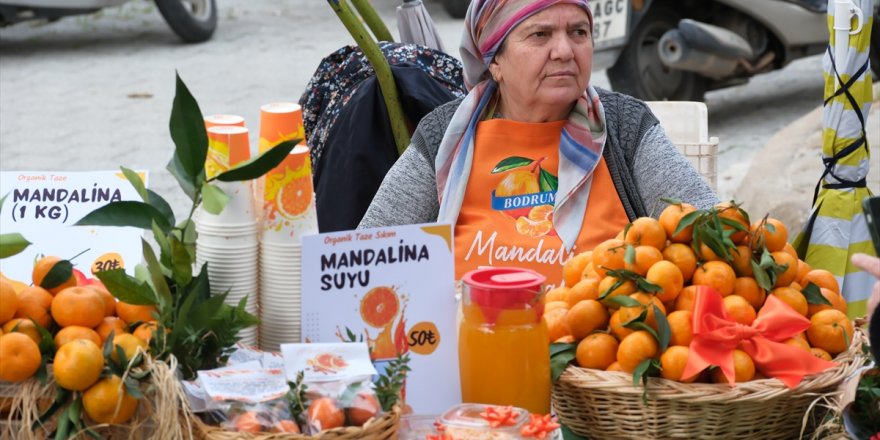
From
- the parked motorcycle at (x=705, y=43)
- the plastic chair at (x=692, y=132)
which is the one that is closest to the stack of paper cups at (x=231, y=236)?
the plastic chair at (x=692, y=132)

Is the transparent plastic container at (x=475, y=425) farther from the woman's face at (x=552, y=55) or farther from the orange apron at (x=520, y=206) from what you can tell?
the woman's face at (x=552, y=55)

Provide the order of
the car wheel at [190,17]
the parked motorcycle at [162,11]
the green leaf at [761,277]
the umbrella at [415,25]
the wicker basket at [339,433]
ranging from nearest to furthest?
the wicker basket at [339,433], the green leaf at [761,277], the umbrella at [415,25], the parked motorcycle at [162,11], the car wheel at [190,17]

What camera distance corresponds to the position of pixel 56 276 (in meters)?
1.82

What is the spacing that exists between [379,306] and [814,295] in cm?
76

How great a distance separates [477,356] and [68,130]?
556 centimetres

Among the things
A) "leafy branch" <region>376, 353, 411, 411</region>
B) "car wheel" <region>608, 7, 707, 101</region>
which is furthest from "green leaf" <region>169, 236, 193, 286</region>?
"car wheel" <region>608, 7, 707, 101</region>

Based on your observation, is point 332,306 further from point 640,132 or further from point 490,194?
point 640,132

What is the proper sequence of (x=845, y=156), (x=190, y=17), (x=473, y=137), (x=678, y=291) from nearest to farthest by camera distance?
(x=678, y=291) < (x=473, y=137) < (x=845, y=156) < (x=190, y=17)

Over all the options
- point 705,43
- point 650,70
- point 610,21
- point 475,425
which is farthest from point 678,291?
point 650,70

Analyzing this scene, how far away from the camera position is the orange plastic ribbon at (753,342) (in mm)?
1881

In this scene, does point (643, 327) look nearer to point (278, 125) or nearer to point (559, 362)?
point (559, 362)

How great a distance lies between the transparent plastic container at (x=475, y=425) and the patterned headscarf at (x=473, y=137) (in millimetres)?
940

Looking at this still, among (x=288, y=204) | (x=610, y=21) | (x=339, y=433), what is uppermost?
(x=610, y=21)

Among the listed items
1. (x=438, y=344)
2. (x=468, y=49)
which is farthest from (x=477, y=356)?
(x=468, y=49)
